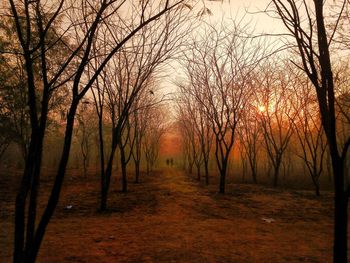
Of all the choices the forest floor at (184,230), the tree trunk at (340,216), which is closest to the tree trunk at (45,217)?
the forest floor at (184,230)

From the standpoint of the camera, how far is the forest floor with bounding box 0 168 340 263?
253 inches

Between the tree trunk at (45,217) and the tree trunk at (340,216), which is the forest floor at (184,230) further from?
the tree trunk at (45,217)

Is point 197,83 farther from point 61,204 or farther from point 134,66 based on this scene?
point 61,204

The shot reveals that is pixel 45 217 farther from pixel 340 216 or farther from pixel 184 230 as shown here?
pixel 184 230

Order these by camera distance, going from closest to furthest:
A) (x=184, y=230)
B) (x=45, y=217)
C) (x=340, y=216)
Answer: (x=45, y=217) → (x=340, y=216) → (x=184, y=230)

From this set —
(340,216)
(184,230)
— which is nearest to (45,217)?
(340,216)

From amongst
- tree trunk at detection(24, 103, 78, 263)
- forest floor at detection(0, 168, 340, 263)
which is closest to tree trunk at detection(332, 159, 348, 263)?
forest floor at detection(0, 168, 340, 263)

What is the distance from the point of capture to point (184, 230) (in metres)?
8.54

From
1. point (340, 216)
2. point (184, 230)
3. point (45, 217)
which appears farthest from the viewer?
point (184, 230)

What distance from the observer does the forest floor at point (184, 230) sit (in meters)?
6.43

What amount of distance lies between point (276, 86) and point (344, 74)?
4.32 metres

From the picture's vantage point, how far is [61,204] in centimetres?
1331

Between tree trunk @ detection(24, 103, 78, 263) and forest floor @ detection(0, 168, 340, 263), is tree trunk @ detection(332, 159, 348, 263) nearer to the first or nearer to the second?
forest floor @ detection(0, 168, 340, 263)

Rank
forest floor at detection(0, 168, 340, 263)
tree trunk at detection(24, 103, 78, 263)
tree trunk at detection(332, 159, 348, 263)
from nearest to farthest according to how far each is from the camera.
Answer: tree trunk at detection(24, 103, 78, 263)
tree trunk at detection(332, 159, 348, 263)
forest floor at detection(0, 168, 340, 263)
